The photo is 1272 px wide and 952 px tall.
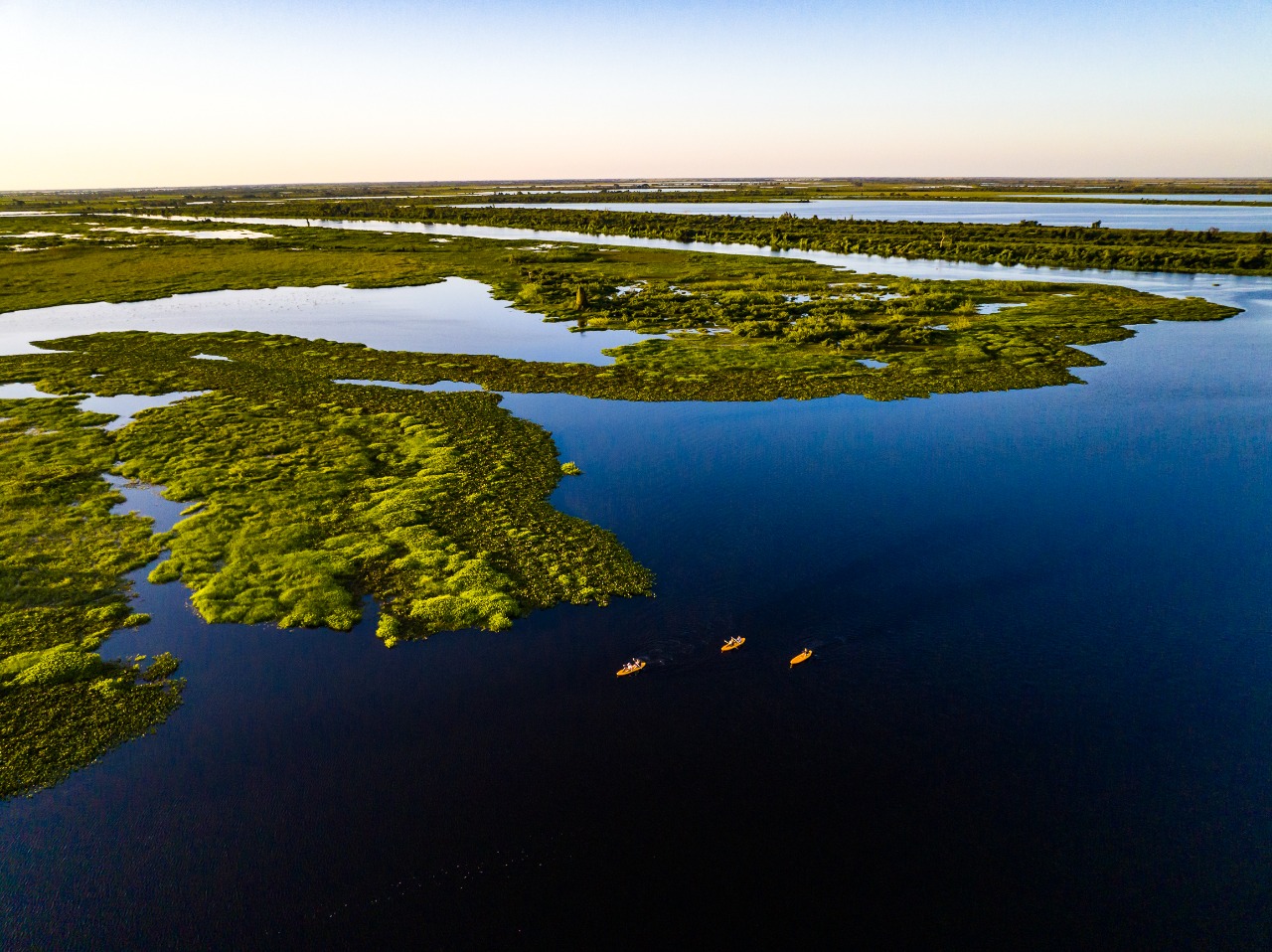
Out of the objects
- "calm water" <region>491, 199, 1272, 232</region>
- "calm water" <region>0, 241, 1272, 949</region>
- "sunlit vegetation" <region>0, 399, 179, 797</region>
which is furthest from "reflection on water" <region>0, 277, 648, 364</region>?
"calm water" <region>491, 199, 1272, 232</region>

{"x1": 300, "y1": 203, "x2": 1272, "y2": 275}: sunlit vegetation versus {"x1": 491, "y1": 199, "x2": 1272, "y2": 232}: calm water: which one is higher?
{"x1": 491, "y1": 199, "x2": 1272, "y2": 232}: calm water

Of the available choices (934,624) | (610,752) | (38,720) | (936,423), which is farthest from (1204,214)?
(38,720)

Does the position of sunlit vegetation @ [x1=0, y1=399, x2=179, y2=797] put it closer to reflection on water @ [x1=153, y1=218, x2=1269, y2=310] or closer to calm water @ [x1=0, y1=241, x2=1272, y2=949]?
calm water @ [x1=0, y1=241, x2=1272, y2=949]

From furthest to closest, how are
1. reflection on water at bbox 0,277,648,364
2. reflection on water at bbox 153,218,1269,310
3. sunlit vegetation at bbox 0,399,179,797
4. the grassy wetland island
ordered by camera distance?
reflection on water at bbox 153,218,1269,310
reflection on water at bbox 0,277,648,364
the grassy wetland island
sunlit vegetation at bbox 0,399,179,797

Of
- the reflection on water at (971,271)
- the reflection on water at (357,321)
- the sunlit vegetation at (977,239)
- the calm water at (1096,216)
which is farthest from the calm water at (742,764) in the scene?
the calm water at (1096,216)

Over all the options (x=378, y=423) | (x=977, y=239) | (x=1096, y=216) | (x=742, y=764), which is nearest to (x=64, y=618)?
(x=378, y=423)

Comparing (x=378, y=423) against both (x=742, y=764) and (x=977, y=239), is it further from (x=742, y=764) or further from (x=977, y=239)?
(x=977, y=239)

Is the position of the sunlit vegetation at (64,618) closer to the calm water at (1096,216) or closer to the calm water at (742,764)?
the calm water at (742,764)
